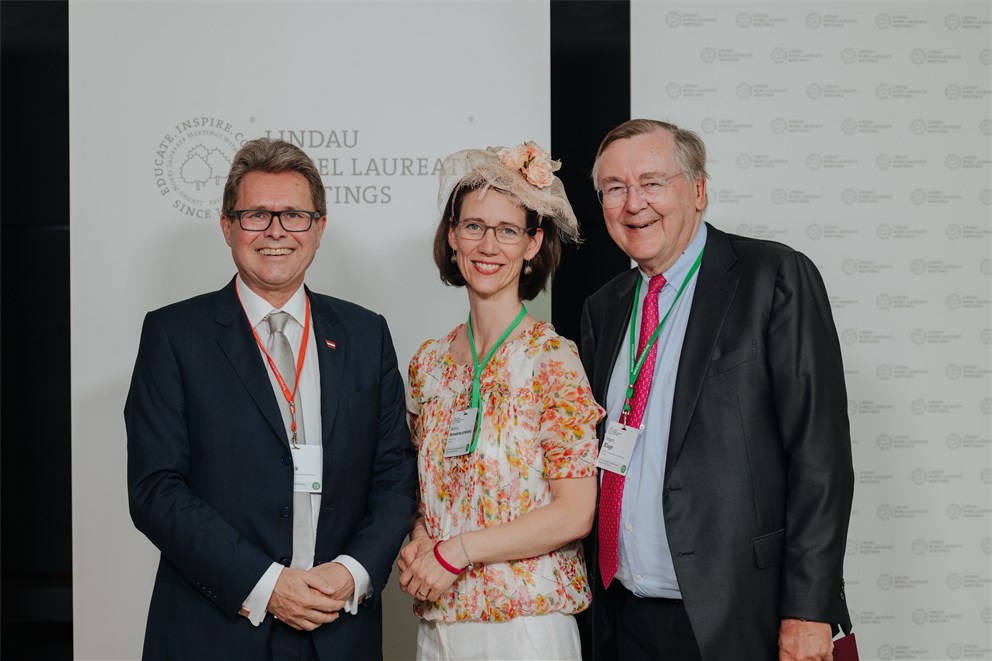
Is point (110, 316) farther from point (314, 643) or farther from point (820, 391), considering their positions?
point (820, 391)

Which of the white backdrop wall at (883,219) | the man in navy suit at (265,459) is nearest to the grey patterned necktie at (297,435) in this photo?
the man in navy suit at (265,459)

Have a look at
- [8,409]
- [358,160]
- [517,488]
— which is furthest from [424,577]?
[8,409]

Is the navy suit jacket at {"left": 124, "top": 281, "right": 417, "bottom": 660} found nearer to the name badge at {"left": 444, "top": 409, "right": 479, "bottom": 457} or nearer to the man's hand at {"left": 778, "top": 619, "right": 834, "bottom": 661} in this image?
the name badge at {"left": 444, "top": 409, "right": 479, "bottom": 457}

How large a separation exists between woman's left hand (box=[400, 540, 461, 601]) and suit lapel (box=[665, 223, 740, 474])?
1.98 feet

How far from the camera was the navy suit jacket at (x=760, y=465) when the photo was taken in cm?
215

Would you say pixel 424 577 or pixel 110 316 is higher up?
pixel 110 316

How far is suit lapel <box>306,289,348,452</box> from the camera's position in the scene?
88.2 inches

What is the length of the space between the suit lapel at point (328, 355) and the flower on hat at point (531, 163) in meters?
0.63

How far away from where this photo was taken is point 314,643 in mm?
2164

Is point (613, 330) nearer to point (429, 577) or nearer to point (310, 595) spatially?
point (429, 577)

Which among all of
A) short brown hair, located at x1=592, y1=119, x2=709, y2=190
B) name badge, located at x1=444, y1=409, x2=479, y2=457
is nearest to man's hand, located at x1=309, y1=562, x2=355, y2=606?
name badge, located at x1=444, y1=409, x2=479, y2=457

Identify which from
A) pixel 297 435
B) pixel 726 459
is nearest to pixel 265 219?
pixel 297 435

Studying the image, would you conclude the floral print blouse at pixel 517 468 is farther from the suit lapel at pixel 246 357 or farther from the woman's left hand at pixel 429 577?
the suit lapel at pixel 246 357

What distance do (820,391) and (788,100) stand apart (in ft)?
6.02
